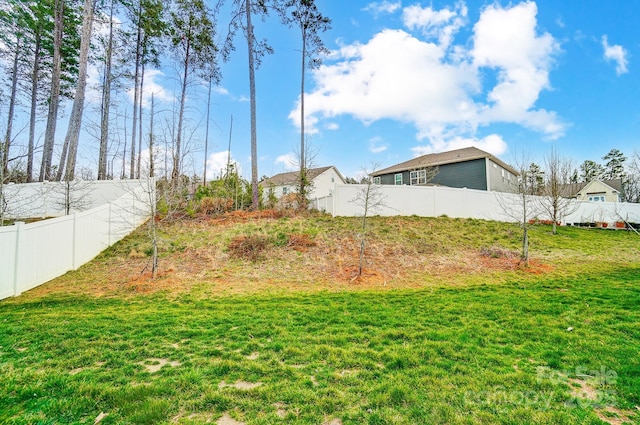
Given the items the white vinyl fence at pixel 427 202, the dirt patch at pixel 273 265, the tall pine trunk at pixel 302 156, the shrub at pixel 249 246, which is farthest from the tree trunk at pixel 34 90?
the white vinyl fence at pixel 427 202

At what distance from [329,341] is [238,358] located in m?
1.13

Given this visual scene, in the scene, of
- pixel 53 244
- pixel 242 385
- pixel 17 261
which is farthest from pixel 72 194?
pixel 242 385

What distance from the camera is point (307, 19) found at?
16797 millimetres

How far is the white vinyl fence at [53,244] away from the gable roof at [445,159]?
68.2ft

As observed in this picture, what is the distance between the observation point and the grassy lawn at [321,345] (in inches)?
81.7

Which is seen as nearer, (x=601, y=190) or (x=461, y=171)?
(x=461, y=171)

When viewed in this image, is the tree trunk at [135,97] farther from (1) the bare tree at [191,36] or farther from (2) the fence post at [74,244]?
(2) the fence post at [74,244]

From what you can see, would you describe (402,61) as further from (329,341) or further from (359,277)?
(329,341)

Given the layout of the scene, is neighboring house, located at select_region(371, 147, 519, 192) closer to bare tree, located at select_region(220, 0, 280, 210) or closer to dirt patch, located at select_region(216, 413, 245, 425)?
bare tree, located at select_region(220, 0, 280, 210)

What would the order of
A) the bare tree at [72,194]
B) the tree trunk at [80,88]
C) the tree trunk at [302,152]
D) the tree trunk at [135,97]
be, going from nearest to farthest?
1. the bare tree at [72,194]
2. the tree trunk at [80,88]
3. the tree trunk at [302,152]
4. the tree trunk at [135,97]

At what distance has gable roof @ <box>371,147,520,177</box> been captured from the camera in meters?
20.5

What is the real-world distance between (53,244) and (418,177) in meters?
21.8

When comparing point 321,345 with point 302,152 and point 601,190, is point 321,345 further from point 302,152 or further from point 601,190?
point 601,190

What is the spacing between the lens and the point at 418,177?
22.4m
